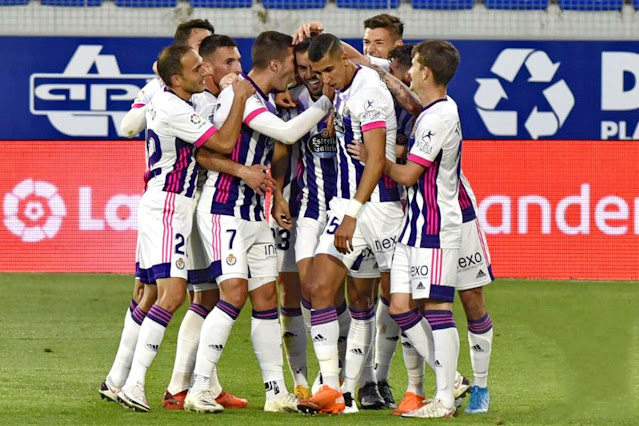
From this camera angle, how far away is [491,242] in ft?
41.1

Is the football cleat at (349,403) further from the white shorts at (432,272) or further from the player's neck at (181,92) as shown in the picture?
the player's neck at (181,92)

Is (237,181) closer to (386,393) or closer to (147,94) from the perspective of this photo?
(147,94)

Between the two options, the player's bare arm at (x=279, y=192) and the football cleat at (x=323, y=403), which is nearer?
the football cleat at (x=323, y=403)

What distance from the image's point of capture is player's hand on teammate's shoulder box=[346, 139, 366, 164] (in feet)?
19.5

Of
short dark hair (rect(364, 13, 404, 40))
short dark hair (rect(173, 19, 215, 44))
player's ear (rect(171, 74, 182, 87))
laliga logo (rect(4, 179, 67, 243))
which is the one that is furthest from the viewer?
laliga logo (rect(4, 179, 67, 243))

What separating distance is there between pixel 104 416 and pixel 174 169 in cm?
131

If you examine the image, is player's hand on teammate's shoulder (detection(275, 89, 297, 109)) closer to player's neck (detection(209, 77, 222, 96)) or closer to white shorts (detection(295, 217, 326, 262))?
player's neck (detection(209, 77, 222, 96))

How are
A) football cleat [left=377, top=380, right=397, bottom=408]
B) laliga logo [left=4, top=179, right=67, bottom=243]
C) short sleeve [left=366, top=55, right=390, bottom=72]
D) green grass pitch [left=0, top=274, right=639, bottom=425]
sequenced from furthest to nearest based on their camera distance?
laliga logo [left=4, top=179, right=67, bottom=243]
short sleeve [left=366, top=55, right=390, bottom=72]
football cleat [left=377, top=380, right=397, bottom=408]
green grass pitch [left=0, top=274, right=639, bottom=425]

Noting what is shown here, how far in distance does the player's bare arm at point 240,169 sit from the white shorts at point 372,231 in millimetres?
377

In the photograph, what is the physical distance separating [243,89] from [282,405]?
5.28ft

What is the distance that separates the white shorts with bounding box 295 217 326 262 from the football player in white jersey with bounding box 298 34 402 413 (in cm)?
18

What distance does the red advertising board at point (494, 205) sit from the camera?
12391 millimetres

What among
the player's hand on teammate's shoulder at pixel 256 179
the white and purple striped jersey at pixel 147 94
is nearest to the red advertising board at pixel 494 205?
the white and purple striped jersey at pixel 147 94

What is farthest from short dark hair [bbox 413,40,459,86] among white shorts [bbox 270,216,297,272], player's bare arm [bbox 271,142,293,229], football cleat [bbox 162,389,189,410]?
football cleat [bbox 162,389,189,410]
